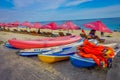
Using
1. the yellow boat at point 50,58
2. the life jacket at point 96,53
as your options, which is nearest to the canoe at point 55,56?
the yellow boat at point 50,58

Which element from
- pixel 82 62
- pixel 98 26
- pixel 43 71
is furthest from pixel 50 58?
pixel 98 26

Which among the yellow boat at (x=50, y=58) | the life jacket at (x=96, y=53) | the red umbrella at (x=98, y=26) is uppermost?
the red umbrella at (x=98, y=26)

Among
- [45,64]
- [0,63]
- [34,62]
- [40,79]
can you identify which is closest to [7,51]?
[0,63]

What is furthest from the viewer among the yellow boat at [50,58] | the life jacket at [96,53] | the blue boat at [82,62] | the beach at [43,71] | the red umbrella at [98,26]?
the red umbrella at [98,26]

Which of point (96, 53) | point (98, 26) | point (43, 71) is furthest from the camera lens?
point (98, 26)

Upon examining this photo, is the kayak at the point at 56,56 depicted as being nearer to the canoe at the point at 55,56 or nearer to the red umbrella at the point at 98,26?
the canoe at the point at 55,56

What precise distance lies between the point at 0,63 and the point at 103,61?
5.92 metres

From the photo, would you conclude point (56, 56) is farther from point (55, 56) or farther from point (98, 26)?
point (98, 26)

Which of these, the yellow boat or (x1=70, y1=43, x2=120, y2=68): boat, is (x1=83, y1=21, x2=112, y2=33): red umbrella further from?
(x1=70, y1=43, x2=120, y2=68): boat

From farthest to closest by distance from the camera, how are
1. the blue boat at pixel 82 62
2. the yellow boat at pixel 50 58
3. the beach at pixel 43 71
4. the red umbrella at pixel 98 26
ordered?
the red umbrella at pixel 98 26
the yellow boat at pixel 50 58
the blue boat at pixel 82 62
the beach at pixel 43 71

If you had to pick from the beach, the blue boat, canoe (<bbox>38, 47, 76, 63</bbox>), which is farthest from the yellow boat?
the blue boat

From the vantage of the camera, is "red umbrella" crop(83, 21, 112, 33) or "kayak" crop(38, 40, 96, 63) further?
"red umbrella" crop(83, 21, 112, 33)

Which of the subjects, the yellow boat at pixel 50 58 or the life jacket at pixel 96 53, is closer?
the life jacket at pixel 96 53

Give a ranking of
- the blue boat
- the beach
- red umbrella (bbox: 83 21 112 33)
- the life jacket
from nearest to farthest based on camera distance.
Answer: the beach
the life jacket
the blue boat
red umbrella (bbox: 83 21 112 33)
